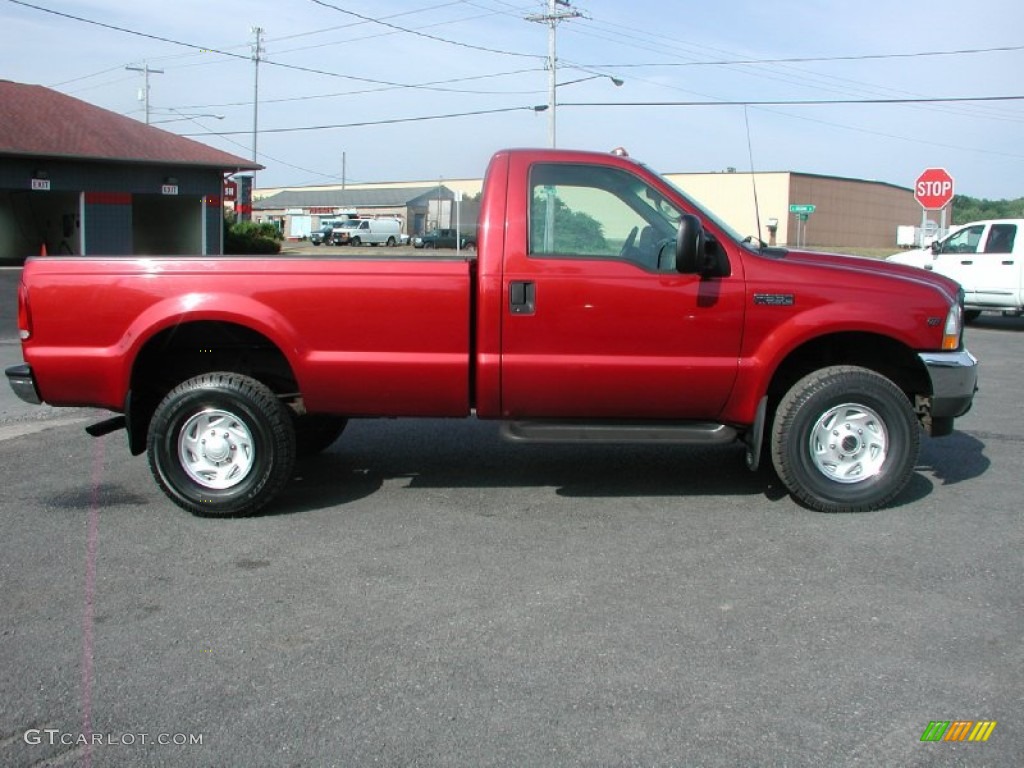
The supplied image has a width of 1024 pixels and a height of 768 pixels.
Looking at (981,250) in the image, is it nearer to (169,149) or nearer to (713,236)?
(713,236)

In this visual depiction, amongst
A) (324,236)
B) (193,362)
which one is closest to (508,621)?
(193,362)

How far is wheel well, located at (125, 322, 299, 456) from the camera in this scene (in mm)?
5934

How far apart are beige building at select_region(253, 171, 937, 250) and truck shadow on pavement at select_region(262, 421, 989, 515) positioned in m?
46.4

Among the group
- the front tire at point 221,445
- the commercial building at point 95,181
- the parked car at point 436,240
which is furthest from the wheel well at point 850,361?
the parked car at point 436,240

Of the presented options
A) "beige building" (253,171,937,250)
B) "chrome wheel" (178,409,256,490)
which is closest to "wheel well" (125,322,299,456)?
"chrome wheel" (178,409,256,490)

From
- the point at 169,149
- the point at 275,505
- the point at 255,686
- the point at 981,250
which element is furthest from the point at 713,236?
the point at 169,149

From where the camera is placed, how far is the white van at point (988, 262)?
17.5 m

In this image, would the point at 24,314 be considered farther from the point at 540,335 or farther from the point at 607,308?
the point at 607,308

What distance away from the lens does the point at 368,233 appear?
61312mm

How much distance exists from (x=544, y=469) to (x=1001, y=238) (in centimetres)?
1411

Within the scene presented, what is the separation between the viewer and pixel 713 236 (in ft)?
18.9

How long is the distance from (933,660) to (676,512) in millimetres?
2135

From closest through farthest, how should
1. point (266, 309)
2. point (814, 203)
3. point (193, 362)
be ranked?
point (266, 309) → point (193, 362) → point (814, 203)

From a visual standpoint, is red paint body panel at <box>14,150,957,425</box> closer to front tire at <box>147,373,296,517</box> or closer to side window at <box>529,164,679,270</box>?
side window at <box>529,164,679,270</box>
